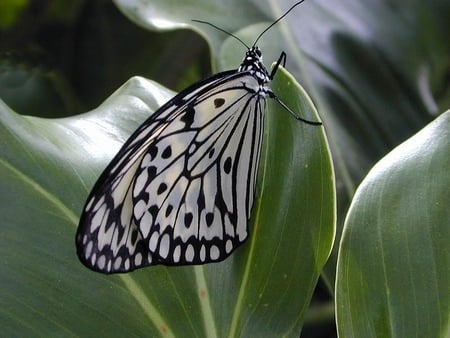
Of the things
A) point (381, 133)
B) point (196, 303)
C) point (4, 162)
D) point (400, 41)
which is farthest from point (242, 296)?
point (400, 41)

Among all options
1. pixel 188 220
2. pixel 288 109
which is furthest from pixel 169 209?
pixel 288 109

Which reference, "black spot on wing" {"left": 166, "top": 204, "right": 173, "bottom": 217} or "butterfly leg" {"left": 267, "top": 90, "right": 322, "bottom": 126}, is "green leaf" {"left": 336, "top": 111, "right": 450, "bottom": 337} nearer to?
"butterfly leg" {"left": 267, "top": 90, "right": 322, "bottom": 126}

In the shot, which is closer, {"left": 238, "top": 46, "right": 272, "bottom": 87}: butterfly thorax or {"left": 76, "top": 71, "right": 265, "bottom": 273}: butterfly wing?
{"left": 76, "top": 71, "right": 265, "bottom": 273}: butterfly wing

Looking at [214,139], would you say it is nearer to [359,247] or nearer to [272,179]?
[272,179]

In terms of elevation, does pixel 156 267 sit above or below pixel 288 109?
below

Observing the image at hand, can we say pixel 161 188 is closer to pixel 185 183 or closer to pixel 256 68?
pixel 185 183

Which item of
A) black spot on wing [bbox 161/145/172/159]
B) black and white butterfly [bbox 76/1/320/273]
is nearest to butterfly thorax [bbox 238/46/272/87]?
black and white butterfly [bbox 76/1/320/273]
